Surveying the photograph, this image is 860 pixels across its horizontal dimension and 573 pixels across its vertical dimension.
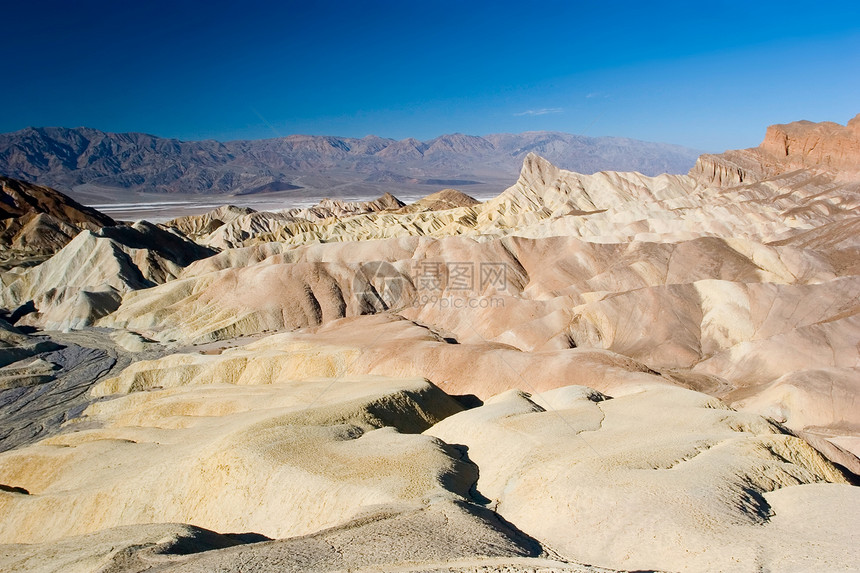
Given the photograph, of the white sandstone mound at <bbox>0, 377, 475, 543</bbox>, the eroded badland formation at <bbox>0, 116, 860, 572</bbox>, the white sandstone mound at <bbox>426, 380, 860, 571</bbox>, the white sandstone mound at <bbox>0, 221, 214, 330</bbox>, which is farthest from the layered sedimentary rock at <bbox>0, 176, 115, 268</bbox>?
the white sandstone mound at <bbox>426, 380, 860, 571</bbox>

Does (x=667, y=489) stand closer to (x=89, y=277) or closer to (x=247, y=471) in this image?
(x=247, y=471)

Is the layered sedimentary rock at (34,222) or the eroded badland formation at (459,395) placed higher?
the layered sedimentary rock at (34,222)

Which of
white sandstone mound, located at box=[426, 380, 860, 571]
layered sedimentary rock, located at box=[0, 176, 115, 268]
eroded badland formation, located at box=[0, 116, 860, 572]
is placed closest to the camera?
white sandstone mound, located at box=[426, 380, 860, 571]

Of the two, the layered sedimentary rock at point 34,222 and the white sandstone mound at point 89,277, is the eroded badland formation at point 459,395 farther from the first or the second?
the layered sedimentary rock at point 34,222

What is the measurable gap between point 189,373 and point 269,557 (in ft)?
108

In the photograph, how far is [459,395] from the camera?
123 feet

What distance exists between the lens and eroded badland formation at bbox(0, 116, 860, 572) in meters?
15.3

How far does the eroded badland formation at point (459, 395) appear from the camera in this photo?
15305mm

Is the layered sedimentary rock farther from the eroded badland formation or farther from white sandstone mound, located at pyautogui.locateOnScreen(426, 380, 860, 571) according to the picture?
white sandstone mound, located at pyautogui.locateOnScreen(426, 380, 860, 571)

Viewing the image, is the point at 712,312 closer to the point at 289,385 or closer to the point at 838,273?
the point at 838,273

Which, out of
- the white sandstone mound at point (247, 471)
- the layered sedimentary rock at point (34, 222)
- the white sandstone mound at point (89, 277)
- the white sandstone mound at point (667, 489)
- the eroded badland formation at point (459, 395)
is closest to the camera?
the white sandstone mound at point (667, 489)

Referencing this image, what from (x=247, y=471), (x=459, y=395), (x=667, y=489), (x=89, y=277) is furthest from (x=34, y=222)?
(x=667, y=489)

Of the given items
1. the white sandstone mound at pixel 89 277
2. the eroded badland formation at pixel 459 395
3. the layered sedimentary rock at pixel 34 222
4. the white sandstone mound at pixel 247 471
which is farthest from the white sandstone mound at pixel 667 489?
the layered sedimentary rock at pixel 34 222

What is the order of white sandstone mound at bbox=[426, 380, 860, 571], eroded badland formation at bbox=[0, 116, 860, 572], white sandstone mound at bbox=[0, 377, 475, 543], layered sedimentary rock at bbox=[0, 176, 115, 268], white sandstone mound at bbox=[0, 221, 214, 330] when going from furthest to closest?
layered sedimentary rock at bbox=[0, 176, 115, 268], white sandstone mound at bbox=[0, 221, 214, 330], white sandstone mound at bbox=[0, 377, 475, 543], eroded badland formation at bbox=[0, 116, 860, 572], white sandstone mound at bbox=[426, 380, 860, 571]
